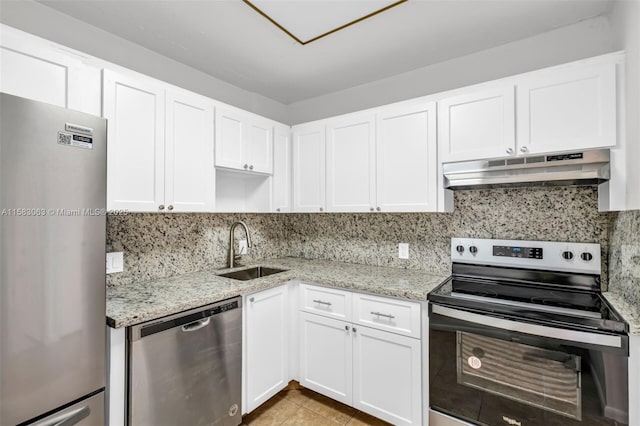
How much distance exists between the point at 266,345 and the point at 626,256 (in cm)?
206

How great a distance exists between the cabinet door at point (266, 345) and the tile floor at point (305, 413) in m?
0.10

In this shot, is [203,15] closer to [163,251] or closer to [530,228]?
[163,251]

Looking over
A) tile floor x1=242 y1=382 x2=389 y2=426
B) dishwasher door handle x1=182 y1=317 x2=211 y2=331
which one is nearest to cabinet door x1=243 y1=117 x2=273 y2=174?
dishwasher door handle x1=182 y1=317 x2=211 y2=331

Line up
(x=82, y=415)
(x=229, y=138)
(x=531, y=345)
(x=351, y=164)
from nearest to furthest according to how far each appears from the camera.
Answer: (x=82, y=415) < (x=531, y=345) < (x=229, y=138) < (x=351, y=164)

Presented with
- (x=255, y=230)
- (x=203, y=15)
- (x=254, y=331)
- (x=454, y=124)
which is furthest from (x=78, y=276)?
(x=454, y=124)

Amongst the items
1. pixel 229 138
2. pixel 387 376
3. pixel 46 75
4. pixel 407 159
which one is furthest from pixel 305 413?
pixel 46 75

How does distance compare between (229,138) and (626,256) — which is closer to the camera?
(626,256)

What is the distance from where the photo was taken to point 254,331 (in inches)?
76.7

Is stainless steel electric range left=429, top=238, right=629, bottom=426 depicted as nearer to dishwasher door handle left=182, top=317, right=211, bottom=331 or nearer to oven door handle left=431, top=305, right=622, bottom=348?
oven door handle left=431, top=305, right=622, bottom=348

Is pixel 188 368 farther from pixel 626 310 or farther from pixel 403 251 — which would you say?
pixel 626 310

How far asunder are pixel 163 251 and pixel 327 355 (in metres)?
1.35

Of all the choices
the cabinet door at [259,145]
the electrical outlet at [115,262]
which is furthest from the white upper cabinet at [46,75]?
the cabinet door at [259,145]

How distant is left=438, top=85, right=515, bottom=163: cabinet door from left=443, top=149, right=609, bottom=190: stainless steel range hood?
8cm

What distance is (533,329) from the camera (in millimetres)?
1399
